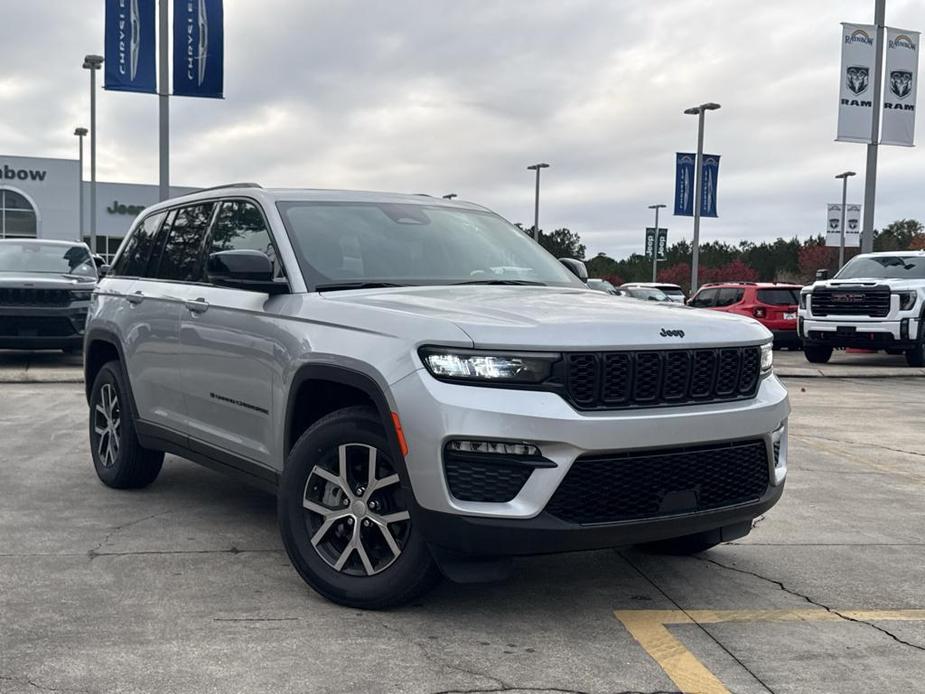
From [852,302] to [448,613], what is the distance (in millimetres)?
15662

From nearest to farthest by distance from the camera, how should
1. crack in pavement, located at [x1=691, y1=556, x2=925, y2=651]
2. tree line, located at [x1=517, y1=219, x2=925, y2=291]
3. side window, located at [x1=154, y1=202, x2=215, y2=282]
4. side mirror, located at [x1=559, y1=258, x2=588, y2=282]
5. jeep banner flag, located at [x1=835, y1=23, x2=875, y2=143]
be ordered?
crack in pavement, located at [x1=691, y1=556, x2=925, y2=651] < side window, located at [x1=154, y1=202, x2=215, y2=282] < side mirror, located at [x1=559, y1=258, x2=588, y2=282] < jeep banner flag, located at [x1=835, y1=23, x2=875, y2=143] < tree line, located at [x1=517, y1=219, x2=925, y2=291]

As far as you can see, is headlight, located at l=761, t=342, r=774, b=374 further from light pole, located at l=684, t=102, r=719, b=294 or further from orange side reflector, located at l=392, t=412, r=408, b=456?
light pole, located at l=684, t=102, r=719, b=294

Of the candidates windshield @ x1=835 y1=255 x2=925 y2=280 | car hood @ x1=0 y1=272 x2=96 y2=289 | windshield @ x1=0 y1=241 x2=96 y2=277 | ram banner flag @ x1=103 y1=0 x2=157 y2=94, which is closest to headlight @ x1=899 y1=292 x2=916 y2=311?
windshield @ x1=835 y1=255 x2=925 y2=280

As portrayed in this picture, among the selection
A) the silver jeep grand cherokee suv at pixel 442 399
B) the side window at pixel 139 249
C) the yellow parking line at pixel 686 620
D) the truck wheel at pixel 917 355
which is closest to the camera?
the yellow parking line at pixel 686 620

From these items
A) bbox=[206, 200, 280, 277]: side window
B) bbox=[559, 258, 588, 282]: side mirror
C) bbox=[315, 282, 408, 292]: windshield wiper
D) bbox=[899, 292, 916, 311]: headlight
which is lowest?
bbox=[899, 292, 916, 311]: headlight

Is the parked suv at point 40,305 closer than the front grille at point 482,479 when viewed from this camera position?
No

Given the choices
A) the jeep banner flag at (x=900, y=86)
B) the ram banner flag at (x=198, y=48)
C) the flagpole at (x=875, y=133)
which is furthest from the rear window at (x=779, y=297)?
the ram banner flag at (x=198, y=48)

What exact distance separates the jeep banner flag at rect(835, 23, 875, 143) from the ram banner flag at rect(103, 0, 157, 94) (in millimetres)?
Result: 13626

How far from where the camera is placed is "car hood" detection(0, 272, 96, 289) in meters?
14.3

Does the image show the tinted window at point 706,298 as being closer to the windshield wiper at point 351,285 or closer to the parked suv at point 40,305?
the parked suv at point 40,305

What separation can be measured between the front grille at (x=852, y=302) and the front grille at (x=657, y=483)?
14829 mm

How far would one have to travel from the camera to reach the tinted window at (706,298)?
76.2 feet

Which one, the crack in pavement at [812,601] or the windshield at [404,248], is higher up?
the windshield at [404,248]

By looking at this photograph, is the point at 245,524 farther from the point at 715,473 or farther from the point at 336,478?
the point at 715,473
